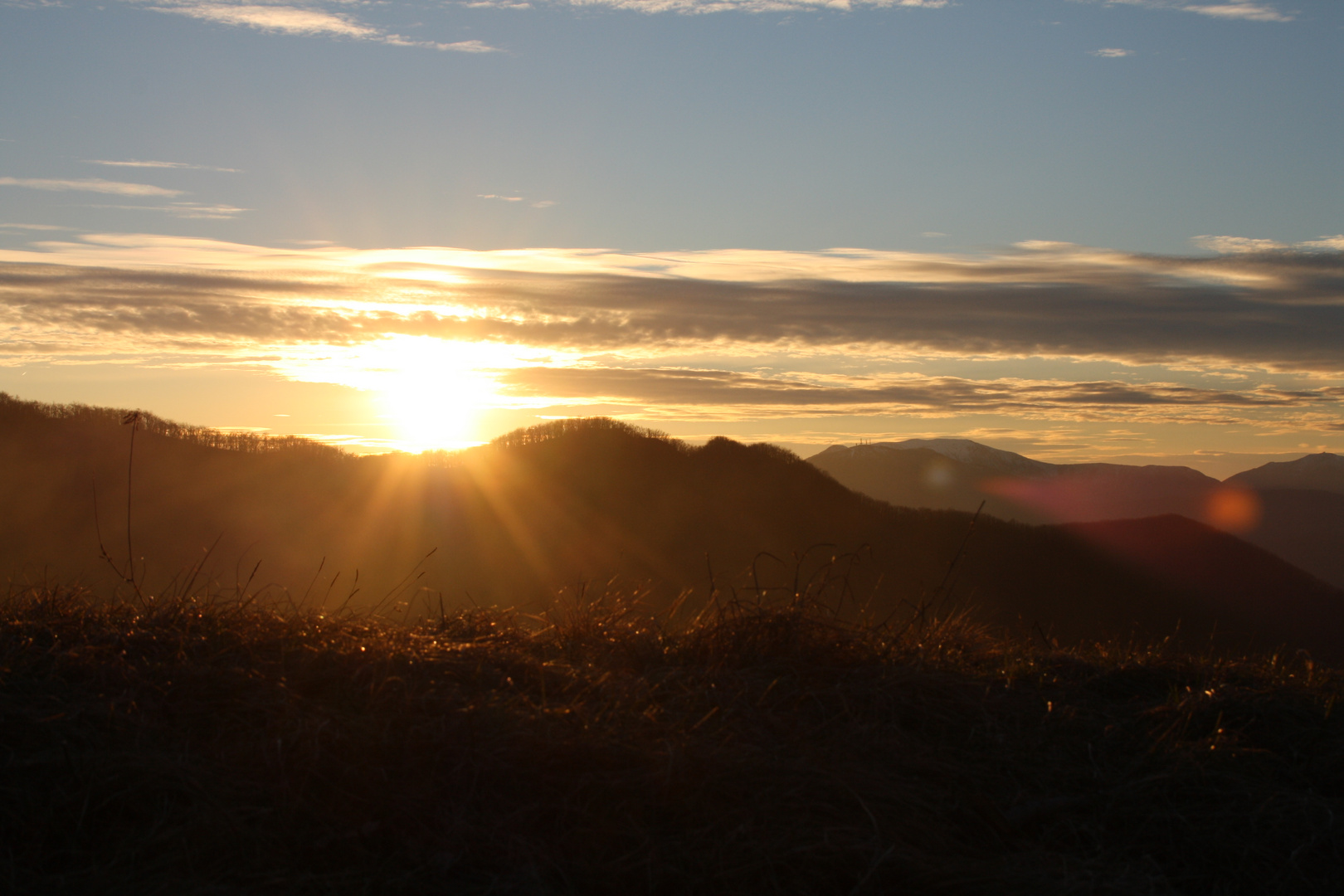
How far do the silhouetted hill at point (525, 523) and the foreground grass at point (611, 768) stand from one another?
1329cm

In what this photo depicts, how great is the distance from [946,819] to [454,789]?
1.62 m

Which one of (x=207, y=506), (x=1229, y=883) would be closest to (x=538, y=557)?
(x=207, y=506)

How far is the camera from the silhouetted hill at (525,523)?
69.3 ft

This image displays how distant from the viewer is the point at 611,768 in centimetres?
307

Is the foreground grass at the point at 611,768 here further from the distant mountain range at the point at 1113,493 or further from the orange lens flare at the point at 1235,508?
the orange lens flare at the point at 1235,508

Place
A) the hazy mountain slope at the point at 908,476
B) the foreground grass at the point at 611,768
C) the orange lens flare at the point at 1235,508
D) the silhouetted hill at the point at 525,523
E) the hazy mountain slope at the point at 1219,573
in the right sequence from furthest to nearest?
the orange lens flare at the point at 1235,508, the hazy mountain slope at the point at 908,476, the hazy mountain slope at the point at 1219,573, the silhouetted hill at the point at 525,523, the foreground grass at the point at 611,768

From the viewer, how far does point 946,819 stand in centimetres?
304

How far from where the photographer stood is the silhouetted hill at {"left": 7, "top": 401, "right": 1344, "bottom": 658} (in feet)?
69.3

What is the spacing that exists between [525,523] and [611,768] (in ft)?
89.0

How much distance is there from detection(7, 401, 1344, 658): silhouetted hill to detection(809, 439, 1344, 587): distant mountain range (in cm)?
7956

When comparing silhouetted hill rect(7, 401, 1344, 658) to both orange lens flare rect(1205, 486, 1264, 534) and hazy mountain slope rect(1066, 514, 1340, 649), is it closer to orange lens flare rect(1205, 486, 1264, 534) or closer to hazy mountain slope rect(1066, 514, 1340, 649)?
hazy mountain slope rect(1066, 514, 1340, 649)

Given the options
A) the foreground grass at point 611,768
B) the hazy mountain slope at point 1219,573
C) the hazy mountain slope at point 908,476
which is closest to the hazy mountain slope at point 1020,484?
the hazy mountain slope at point 908,476

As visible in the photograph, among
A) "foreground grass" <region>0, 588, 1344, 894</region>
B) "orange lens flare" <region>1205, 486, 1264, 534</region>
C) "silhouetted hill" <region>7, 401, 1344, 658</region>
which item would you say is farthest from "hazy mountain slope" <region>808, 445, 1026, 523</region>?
"foreground grass" <region>0, 588, 1344, 894</region>

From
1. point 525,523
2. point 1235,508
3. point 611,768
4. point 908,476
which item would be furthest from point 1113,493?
point 611,768
